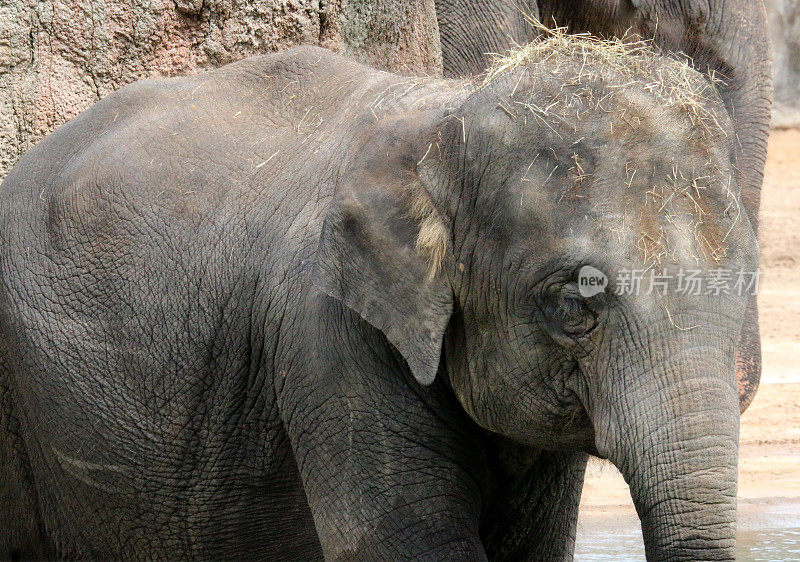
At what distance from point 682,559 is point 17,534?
7.28 feet

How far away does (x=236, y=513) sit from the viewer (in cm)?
371

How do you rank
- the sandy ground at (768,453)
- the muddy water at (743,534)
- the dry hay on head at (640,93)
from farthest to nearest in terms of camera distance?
the sandy ground at (768,453)
the muddy water at (743,534)
the dry hay on head at (640,93)

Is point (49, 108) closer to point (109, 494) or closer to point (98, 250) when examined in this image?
point (98, 250)

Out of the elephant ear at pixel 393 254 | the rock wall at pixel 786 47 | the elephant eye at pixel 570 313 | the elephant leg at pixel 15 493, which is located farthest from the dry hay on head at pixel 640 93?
the rock wall at pixel 786 47

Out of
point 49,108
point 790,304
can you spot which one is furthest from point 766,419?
point 49,108

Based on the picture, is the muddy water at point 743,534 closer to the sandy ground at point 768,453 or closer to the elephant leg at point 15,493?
the sandy ground at point 768,453

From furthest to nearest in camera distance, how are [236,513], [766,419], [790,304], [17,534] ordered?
1. [790,304]
2. [766,419]
3. [17,534]
4. [236,513]

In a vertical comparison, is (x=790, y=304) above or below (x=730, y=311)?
below

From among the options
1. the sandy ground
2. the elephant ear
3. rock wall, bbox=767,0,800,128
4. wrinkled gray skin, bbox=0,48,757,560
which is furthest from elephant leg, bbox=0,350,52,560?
rock wall, bbox=767,0,800,128

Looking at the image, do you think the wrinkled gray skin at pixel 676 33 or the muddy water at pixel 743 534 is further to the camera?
the wrinkled gray skin at pixel 676 33

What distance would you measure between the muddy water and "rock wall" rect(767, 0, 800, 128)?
1096cm

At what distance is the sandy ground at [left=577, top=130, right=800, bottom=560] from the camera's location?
5.49 metres

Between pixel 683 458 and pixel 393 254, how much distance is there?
78 centimetres

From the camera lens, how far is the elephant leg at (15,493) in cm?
416
